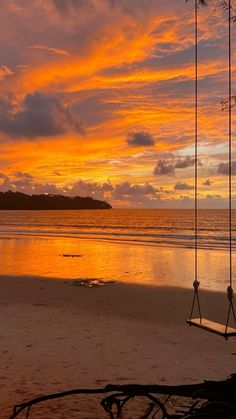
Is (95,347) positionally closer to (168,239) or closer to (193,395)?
(193,395)

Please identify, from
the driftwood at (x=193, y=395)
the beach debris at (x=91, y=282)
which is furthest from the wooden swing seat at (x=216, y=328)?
the beach debris at (x=91, y=282)

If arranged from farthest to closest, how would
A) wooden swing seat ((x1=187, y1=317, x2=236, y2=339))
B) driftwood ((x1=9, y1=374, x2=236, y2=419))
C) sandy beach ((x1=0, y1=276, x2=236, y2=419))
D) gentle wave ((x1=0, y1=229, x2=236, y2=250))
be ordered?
gentle wave ((x1=0, y1=229, x2=236, y2=250)), sandy beach ((x1=0, y1=276, x2=236, y2=419)), wooden swing seat ((x1=187, y1=317, x2=236, y2=339)), driftwood ((x1=9, y1=374, x2=236, y2=419))

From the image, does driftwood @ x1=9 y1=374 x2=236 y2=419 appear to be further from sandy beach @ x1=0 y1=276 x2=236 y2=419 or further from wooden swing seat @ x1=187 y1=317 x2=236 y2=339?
wooden swing seat @ x1=187 y1=317 x2=236 y2=339

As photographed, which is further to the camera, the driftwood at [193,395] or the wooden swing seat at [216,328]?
the wooden swing seat at [216,328]

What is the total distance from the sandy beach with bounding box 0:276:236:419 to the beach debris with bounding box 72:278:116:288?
2.12m

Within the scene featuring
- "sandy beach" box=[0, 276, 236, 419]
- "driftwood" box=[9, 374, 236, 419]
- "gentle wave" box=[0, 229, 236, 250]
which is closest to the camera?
"driftwood" box=[9, 374, 236, 419]

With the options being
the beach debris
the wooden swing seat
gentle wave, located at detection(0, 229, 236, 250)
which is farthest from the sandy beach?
gentle wave, located at detection(0, 229, 236, 250)

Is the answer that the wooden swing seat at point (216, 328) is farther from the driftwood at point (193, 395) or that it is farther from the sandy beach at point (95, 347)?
the driftwood at point (193, 395)

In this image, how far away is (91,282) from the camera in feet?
52.4

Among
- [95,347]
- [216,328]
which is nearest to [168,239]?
[95,347]

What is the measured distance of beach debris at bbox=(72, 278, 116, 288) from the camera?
15.2 m

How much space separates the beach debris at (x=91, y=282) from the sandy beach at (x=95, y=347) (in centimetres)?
212

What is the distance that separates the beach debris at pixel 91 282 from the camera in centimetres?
1525

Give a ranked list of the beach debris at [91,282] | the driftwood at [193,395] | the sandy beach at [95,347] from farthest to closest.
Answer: the beach debris at [91,282], the sandy beach at [95,347], the driftwood at [193,395]
